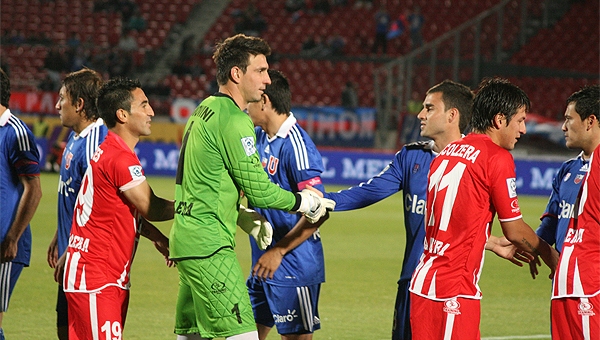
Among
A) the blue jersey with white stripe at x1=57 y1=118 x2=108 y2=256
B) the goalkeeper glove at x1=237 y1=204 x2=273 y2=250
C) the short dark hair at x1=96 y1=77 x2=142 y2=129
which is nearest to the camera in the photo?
the goalkeeper glove at x1=237 y1=204 x2=273 y2=250

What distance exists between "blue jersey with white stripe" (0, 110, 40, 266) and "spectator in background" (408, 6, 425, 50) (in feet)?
75.3

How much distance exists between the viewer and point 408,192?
4.85 metres

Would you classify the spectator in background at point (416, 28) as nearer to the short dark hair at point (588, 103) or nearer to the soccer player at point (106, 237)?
the short dark hair at point (588, 103)

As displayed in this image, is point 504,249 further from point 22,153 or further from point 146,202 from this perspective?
point 22,153

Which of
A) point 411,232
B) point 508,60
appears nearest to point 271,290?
point 411,232

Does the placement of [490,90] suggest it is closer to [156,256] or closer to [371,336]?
[371,336]

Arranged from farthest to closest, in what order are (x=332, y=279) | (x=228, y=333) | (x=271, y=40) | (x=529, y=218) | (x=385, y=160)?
(x=271, y=40), (x=385, y=160), (x=529, y=218), (x=332, y=279), (x=228, y=333)

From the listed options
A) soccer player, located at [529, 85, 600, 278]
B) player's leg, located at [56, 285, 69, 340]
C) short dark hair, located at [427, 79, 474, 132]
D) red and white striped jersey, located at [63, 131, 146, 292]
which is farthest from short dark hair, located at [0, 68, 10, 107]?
soccer player, located at [529, 85, 600, 278]

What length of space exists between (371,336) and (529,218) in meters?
9.02

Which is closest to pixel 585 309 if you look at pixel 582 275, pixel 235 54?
pixel 582 275

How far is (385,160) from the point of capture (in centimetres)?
2114

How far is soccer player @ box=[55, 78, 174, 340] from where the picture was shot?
4.37 meters

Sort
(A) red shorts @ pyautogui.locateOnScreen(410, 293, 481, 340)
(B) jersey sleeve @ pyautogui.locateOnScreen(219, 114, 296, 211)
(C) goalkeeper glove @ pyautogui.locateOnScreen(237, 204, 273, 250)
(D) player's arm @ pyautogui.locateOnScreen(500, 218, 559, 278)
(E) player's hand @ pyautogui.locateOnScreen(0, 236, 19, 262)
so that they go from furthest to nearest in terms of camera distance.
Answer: (E) player's hand @ pyautogui.locateOnScreen(0, 236, 19, 262) < (C) goalkeeper glove @ pyautogui.locateOnScreen(237, 204, 273, 250) < (B) jersey sleeve @ pyautogui.locateOnScreen(219, 114, 296, 211) < (D) player's arm @ pyautogui.locateOnScreen(500, 218, 559, 278) < (A) red shorts @ pyautogui.locateOnScreen(410, 293, 481, 340)

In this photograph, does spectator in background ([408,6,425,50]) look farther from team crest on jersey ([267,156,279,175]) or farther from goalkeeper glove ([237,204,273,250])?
goalkeeper glove ([237,204,273,250])
